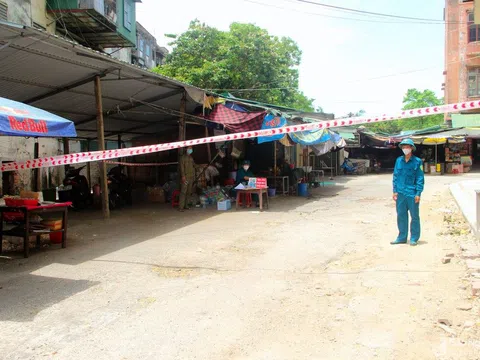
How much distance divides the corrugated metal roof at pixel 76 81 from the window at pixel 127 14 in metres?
6.61

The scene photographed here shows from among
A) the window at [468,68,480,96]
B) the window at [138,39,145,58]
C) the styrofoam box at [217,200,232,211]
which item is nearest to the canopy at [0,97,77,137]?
the styrofoam box at [217,200,232,211]

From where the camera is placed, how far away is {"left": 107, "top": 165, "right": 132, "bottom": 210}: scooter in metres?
13.2

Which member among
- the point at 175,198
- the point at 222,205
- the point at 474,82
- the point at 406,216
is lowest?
the point at 222,205

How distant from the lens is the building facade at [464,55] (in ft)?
99.9

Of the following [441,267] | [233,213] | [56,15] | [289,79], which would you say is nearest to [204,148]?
[233,213]

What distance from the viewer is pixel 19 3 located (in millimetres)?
14523

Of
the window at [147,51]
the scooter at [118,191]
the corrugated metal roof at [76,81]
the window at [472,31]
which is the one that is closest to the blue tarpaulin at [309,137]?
the corrugated metal roof at [76,81]

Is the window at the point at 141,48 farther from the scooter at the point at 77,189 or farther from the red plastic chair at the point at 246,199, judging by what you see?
the red plastic chair at the point at 246,199

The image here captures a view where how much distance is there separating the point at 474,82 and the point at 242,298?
33400 millimetres

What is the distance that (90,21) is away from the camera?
1634cm

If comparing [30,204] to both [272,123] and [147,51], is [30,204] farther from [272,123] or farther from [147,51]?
[147,51]

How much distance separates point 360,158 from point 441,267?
31.1 meters

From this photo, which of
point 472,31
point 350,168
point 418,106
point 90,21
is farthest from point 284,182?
point 418,106

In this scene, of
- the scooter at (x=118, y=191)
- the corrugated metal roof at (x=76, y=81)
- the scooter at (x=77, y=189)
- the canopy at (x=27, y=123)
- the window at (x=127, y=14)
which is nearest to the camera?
the canopy at (x=27, y=123)
